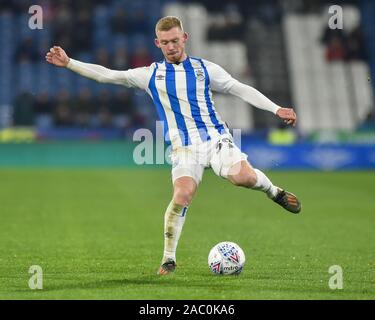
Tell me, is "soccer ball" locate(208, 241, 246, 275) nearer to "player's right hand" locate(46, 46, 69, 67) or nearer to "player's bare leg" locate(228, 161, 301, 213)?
"player's bare leg" locate(228, 161, 301, 213)

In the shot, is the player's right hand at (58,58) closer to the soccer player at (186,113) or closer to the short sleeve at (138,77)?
the soccer player at (186,113)

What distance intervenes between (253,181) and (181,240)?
332cm

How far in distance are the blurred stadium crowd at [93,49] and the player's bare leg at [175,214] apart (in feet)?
61.0

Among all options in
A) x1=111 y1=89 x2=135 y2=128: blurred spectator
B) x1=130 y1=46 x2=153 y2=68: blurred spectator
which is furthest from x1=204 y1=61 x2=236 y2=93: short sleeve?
x1=130 y1=46 x2=153 y2=68: blurred spectator

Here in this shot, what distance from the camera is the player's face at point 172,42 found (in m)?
8.92

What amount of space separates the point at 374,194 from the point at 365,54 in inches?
570

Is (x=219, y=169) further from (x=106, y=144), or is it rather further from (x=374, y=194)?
(x=106, y=144)

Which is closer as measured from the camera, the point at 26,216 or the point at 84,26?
the point at 26,216

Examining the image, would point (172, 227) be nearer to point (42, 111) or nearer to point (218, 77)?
point (218, 77)

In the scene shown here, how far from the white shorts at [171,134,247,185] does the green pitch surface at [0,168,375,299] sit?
98 cm

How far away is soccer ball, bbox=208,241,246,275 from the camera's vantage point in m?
8.95
